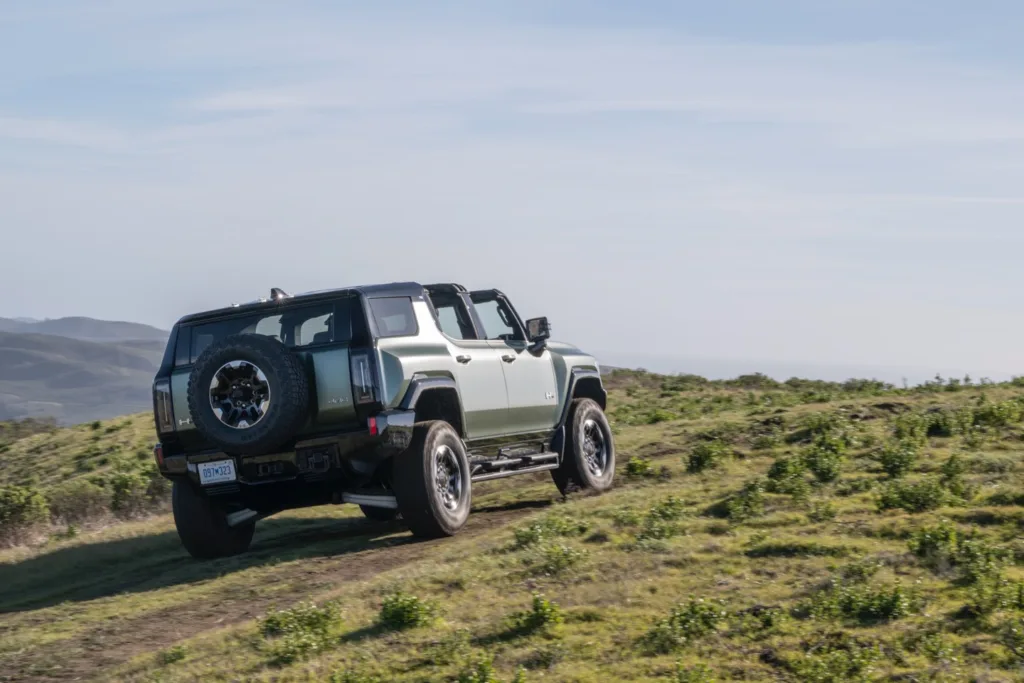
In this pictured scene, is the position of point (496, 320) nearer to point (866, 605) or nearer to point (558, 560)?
point (558, 560)

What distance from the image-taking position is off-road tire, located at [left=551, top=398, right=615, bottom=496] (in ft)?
46.6

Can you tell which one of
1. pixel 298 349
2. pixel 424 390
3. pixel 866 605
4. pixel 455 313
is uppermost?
pixel 455 313

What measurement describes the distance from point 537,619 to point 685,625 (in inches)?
36.9

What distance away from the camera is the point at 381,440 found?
10.8 metres

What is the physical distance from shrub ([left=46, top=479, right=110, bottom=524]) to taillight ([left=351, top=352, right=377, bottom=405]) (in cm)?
722

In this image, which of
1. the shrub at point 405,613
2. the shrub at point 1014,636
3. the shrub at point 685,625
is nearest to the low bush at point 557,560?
the shrub at point 405,613

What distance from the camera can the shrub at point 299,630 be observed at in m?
7.84

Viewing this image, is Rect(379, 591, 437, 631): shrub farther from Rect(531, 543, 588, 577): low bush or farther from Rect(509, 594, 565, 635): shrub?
Rect(531, 543, 588, 577): low bush

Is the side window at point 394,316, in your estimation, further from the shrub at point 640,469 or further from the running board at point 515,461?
the shrub at point 640,469

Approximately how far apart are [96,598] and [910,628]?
6.83 meters

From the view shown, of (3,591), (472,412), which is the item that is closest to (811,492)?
(472,412)

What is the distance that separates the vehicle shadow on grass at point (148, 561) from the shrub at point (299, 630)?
2.69 meters

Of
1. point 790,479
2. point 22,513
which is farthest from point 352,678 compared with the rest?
point 22,513

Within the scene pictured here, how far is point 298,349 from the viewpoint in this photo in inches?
435
